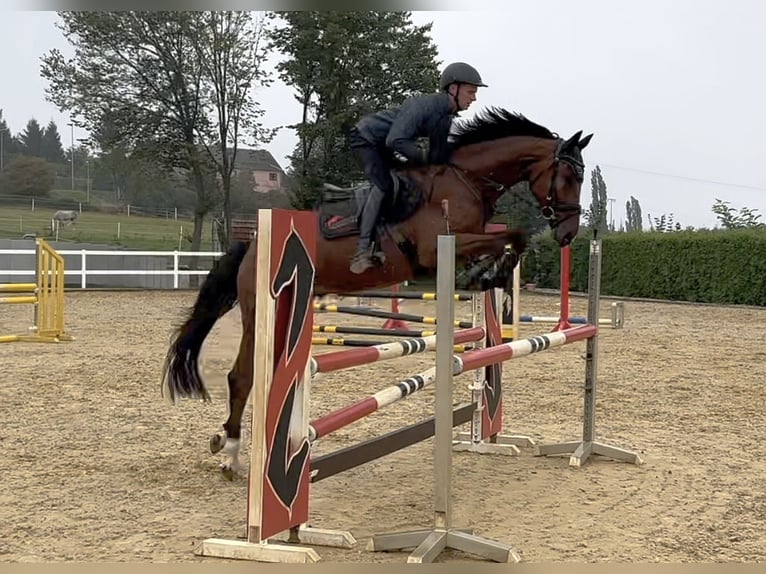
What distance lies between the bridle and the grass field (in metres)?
12.5

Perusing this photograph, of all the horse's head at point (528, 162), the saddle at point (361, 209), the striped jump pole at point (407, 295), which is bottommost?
the striped jump pole at point (407, 295)

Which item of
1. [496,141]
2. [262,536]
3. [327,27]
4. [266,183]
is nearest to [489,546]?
[262,536]

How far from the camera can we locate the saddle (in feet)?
11.6

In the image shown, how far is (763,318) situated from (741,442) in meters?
9.31

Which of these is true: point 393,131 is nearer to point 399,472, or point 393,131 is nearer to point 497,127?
point 497,127

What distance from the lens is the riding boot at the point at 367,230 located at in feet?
11.5

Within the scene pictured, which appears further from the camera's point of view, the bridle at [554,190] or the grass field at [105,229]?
the grass field at [105,229]

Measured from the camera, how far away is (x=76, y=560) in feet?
8.15

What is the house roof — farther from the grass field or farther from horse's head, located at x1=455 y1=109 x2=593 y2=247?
horse's head, located at x1=455 y1=109 x2=593 y2=247

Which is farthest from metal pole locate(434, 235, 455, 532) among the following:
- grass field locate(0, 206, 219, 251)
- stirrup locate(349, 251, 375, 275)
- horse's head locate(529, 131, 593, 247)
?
grass field locate(0, 206, 219, 251)

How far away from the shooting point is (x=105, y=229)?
18.7 meters

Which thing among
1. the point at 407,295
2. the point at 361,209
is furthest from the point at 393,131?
the point at 407,295

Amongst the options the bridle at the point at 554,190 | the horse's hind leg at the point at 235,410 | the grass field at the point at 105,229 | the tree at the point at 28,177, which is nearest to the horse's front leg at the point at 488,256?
the bridle at the point at 554,190

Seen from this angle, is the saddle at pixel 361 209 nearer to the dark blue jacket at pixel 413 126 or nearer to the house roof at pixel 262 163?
the dark blue jacket at pixel 413 126
